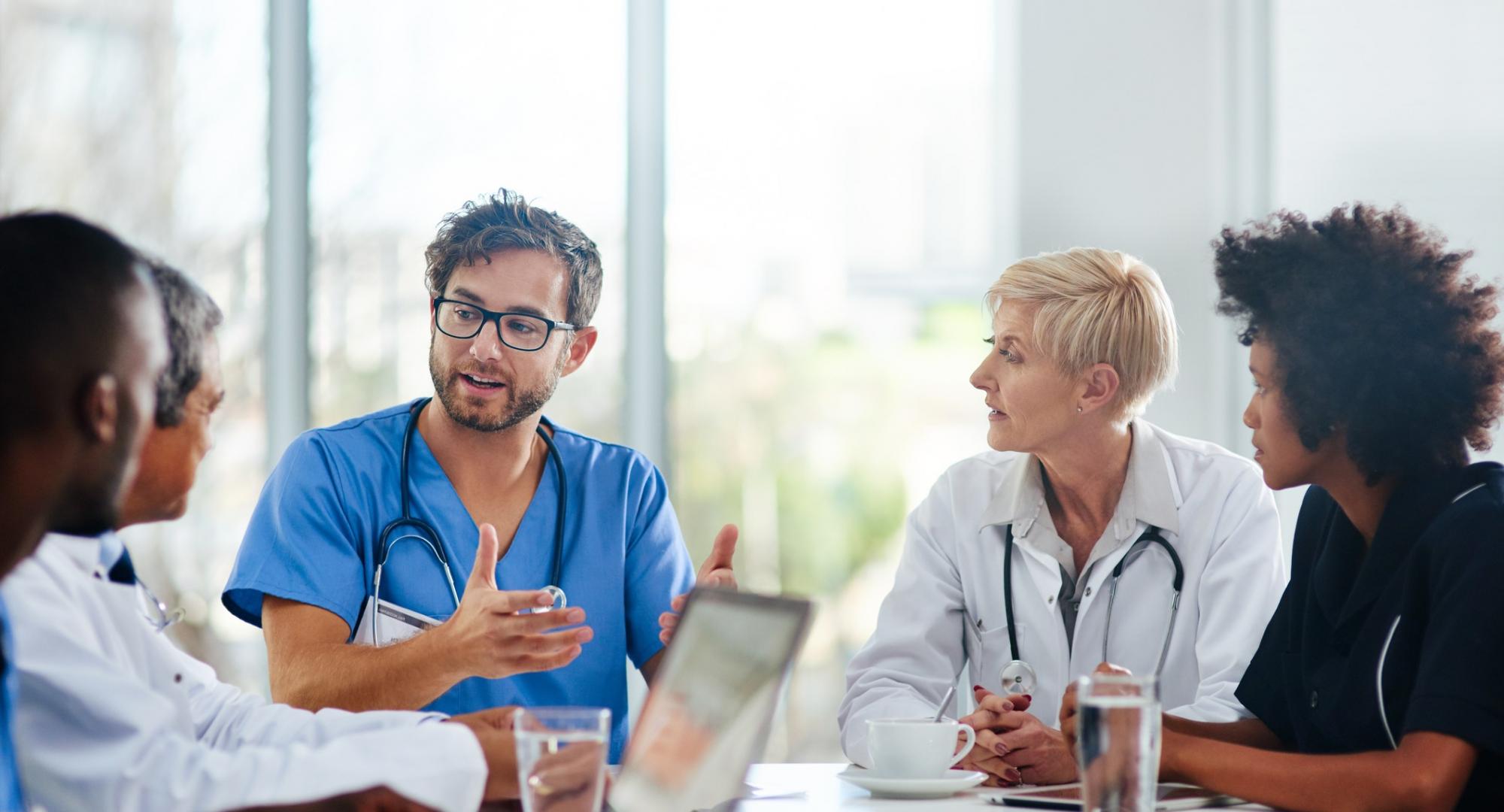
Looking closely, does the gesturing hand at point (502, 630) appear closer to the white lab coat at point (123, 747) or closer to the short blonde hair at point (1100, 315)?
the white lab coat at point (123, 747)

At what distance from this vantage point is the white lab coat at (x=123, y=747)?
1116mm

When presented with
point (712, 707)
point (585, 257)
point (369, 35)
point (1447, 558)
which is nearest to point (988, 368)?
point (585, 257)

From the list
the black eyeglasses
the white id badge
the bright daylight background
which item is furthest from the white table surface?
the bright daylight background

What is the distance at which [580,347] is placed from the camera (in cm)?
245

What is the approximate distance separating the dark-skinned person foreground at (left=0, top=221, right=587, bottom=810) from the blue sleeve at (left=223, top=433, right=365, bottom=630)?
622 millimetres

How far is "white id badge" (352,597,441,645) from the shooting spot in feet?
6.61

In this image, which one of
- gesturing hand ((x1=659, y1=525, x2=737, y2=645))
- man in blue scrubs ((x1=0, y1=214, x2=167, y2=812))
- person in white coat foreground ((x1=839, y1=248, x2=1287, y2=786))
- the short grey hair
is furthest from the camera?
person in white coat foreground ((x1=839, y1=248, x2=1287, y2=786))

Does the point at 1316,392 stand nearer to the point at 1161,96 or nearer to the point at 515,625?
the point at 515,625

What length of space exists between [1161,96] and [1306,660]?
190cm

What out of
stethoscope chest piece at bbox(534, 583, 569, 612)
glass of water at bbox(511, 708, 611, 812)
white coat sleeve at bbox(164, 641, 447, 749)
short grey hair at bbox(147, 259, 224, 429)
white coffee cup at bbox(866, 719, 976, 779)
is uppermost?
short grey hair at bbox(147, 259, 224, 429)

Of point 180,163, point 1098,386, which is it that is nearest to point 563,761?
point 1098,386

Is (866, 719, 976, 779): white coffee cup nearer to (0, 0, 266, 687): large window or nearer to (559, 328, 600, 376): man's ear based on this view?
(559, 328, 600, 376): man's ear

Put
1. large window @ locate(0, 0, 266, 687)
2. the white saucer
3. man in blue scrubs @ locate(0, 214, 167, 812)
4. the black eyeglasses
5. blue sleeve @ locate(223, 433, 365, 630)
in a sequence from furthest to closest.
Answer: large window @ locate(0, 0, 266, 687) → the black eyeglasses → blue sleeve @ locate(223, 433, 365, 630) → the white saucer → man in blue scrubs @ locate(0, 214, 167, 812)

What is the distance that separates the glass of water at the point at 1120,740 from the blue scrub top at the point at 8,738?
93 cm
